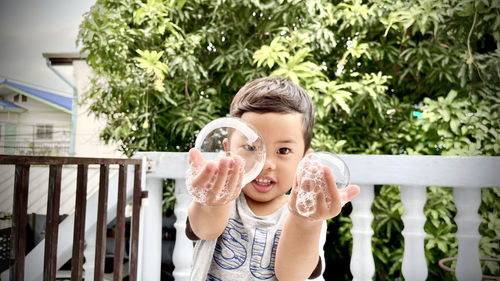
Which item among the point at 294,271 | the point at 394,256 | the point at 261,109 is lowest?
the point at 394,256

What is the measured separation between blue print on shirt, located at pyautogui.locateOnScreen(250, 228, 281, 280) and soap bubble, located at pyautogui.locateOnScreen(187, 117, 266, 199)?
0.55 ft

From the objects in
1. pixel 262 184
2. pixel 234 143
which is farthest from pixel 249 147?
pixel 262 184

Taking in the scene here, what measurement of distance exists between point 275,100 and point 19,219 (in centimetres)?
52

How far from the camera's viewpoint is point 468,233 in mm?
1105

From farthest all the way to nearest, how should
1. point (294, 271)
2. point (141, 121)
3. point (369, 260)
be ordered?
point (141, 121) → point (369, 260) → point (294, 271)

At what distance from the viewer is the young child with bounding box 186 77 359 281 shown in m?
0.65

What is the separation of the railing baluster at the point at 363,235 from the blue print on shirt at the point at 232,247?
1.79 ft

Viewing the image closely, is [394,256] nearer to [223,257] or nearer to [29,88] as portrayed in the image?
[223,257]

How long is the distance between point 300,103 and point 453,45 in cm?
163

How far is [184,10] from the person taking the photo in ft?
7.14

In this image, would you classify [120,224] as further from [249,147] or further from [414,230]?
[414,230]

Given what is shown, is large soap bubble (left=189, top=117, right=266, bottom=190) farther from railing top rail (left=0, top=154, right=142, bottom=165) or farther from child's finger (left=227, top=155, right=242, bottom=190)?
railing top rail (left=0, top=154, right=142, bottom=165)

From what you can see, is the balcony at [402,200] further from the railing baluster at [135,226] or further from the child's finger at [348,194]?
the child's finger at [348,194]

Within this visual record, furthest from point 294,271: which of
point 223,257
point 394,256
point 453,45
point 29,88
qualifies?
point 453,45
